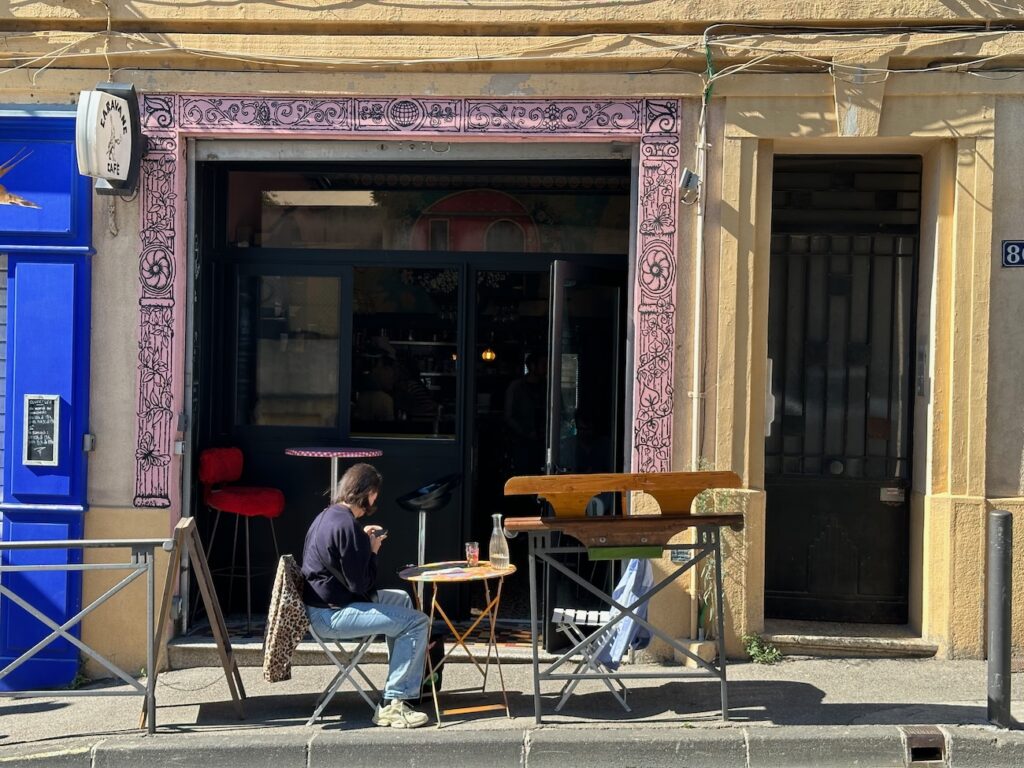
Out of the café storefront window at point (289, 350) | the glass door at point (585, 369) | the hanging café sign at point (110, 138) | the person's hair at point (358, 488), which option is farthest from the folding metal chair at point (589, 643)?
the hanging café sign at point (110, 138)

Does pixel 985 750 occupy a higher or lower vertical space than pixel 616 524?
lower

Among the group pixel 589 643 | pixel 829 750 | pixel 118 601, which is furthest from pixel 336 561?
pixel 829 750

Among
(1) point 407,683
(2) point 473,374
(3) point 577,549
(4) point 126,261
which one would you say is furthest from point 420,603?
(4) point 126,261

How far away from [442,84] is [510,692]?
370 cm

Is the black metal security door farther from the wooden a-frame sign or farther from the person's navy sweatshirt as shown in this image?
the wooden a-frame sign

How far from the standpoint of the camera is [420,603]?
6.85 metres

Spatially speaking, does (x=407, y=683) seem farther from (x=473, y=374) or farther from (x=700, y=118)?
(x=700, y=118)

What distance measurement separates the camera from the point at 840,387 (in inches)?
311

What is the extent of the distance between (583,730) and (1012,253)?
3865 mm

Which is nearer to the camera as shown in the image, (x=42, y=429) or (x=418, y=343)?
(x=42, y=429)

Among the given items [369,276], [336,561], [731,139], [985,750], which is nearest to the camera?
[985,750]

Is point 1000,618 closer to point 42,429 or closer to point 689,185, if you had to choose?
point 689,185

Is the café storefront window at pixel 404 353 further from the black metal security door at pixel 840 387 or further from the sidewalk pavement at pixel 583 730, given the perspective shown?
the black metal security door at pixel 840 387

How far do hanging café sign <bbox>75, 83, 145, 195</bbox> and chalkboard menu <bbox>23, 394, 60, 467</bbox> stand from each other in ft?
4.41
